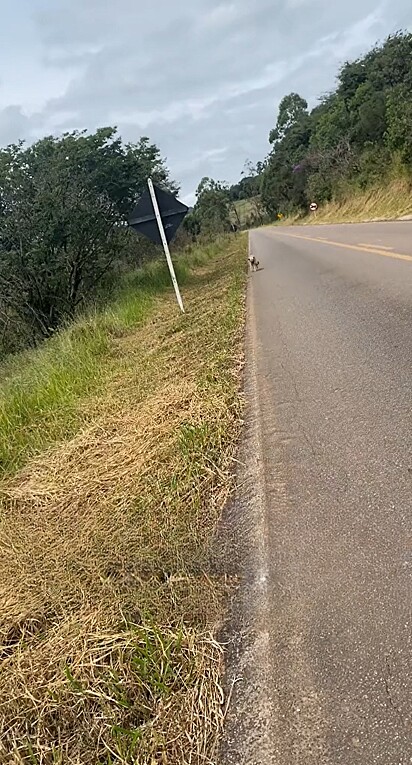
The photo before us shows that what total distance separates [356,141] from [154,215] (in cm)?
3698

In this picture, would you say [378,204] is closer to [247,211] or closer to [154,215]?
[154,215]

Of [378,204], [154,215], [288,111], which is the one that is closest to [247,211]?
[288,111]

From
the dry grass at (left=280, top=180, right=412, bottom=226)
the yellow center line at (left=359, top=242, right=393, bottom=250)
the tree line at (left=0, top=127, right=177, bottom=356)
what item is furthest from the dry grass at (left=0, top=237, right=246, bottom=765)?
the dry grass at (left=280, top=180, right=412, bottom=226)

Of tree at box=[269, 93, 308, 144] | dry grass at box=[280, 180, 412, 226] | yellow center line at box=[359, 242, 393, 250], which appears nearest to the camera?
yellow center line at box=[359, 242, 393, 250]

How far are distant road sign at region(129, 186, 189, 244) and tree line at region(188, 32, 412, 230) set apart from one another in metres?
16.6

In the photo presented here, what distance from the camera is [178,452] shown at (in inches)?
149

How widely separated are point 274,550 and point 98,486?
1.57 m

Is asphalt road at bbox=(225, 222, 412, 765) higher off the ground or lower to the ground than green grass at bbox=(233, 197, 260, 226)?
lower

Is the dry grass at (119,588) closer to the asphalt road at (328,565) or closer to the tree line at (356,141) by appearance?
the asphalt road at (328,565)

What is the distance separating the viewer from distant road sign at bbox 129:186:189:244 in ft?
34.0

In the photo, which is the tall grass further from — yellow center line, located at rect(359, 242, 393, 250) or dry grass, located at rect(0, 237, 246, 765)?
yellow center line, located at rect(359, 242, 393, 250)

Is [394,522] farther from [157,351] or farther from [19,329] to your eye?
[19,329]

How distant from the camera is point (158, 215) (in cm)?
1008

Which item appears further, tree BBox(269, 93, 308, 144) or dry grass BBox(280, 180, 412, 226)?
tree BBox(269, 93, 308, 144)
